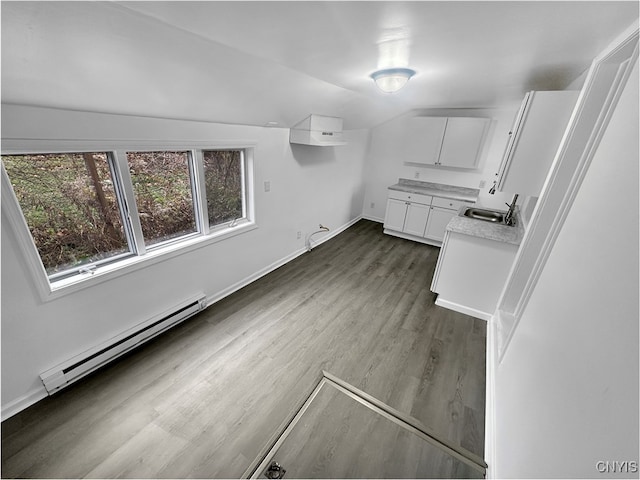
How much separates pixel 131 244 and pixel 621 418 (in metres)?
2.65

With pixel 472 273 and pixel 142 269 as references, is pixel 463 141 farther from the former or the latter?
pixel 142 269

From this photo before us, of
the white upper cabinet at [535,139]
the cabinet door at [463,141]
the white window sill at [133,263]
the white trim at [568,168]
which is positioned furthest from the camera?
the cabinet door at [463,141]

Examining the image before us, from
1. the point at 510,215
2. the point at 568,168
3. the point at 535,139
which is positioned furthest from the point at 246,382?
the point at 510,215

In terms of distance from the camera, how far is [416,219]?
171 inches

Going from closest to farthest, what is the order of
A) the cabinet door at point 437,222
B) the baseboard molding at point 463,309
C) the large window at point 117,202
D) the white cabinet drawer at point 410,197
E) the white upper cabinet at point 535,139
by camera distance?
the large window at point 117,202 < the white upper cabinet at point 535,139 < the baseboard molding at point 463,309 < the cabinet door at point 437,222 < the white cabinet drawer at point 410,197

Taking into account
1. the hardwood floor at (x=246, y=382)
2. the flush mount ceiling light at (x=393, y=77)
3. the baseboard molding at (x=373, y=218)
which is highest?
the flush mount ceiling light at (x=393, y=77)

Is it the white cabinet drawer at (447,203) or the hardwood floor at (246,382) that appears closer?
the hardwood floor at (246,382)

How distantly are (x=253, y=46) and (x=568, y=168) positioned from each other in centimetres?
209

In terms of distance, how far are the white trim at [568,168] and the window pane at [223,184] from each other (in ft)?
8.47

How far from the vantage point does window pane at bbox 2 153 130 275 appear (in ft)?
4.80

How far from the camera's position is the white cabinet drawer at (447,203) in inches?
156

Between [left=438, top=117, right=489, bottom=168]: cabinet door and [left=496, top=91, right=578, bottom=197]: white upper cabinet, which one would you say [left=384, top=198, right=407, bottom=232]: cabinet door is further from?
[left=496, top=91, right=578, bottom=197]: white upper cabinet

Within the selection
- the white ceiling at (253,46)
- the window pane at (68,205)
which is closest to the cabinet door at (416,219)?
the white ceiling at (253,46)

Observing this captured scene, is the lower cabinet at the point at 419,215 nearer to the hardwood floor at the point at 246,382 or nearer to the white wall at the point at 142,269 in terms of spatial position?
the white wall at the point at 142,269
